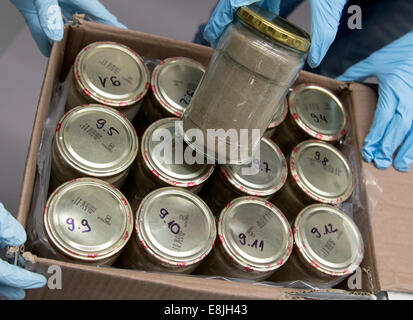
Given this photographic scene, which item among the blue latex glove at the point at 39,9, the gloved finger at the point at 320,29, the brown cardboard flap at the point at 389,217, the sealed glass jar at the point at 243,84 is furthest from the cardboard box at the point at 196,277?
the sealed glass jar at the point at 243,84

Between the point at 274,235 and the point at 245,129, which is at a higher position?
the point at 245,129

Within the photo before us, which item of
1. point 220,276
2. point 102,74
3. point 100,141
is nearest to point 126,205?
point 100,141

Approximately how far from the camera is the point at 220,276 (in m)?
1.04

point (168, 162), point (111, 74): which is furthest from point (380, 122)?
point (111, 74)

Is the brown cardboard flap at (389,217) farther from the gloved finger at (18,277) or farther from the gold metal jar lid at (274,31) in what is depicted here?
the gloved finger at (18,277)

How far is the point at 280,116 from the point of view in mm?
1276

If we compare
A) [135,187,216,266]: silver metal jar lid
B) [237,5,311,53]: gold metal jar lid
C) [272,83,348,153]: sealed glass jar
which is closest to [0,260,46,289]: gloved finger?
[135,187,216,266]: silver metal jar lid

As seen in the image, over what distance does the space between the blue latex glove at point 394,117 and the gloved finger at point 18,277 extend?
3.24ft

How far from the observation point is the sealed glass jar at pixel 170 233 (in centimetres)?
96

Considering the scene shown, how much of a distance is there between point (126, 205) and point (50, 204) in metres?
0.17

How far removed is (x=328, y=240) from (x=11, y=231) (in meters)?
0.76

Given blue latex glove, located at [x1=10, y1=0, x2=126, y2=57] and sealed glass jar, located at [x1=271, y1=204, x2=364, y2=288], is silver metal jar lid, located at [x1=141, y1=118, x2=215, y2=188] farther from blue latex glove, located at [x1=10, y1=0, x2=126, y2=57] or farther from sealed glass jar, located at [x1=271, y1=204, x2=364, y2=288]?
blue latex glove, located at [x1=10, y1=0, x2=126, y2=57]

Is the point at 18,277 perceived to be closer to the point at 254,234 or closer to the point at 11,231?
the point at 11,231
